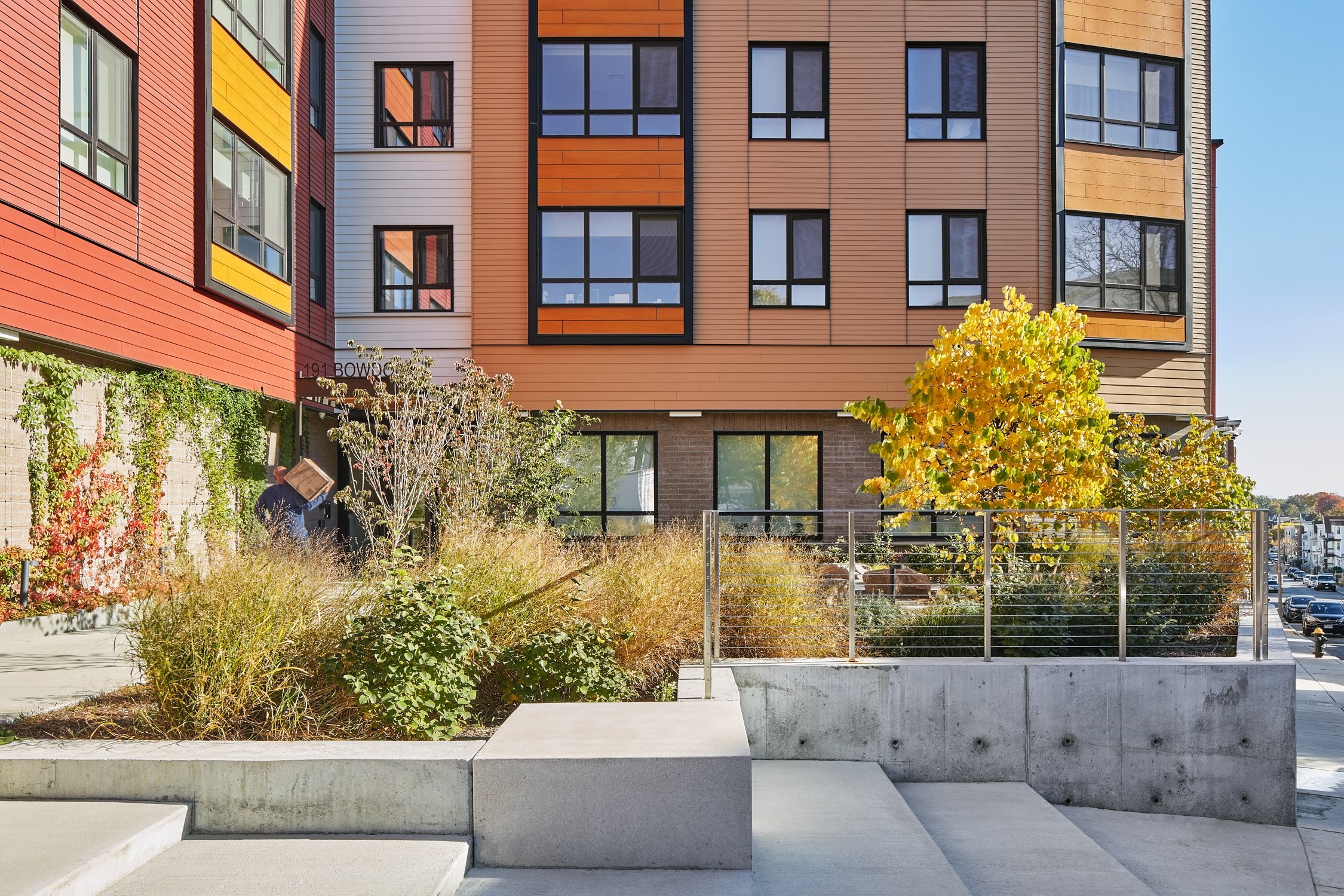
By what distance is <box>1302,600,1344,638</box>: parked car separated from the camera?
1577 inches

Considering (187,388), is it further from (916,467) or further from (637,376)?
(916,467)

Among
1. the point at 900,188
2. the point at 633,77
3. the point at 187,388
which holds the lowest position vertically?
the point at 187,388

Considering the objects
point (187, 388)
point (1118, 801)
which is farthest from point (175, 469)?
point (1118, 801)

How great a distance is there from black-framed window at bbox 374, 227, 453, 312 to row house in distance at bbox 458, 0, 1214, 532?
541mm

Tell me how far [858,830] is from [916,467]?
5024mm

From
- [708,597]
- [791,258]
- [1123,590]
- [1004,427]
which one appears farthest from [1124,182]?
[708,597]

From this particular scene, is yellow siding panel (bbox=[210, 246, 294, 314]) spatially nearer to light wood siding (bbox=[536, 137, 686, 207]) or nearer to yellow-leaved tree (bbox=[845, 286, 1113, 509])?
light wood siding (bbox=[536, 137, 686, 207])

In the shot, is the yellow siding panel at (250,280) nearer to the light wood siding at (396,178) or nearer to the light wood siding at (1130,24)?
the light wood siding at (396,178)

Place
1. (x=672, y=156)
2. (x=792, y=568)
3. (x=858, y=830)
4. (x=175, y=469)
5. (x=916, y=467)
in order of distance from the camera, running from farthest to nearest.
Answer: (x=672, y=156) → (x=175, y=469) → (x=916, y=467) → (x=792, y=568) → (x=858, y=830)

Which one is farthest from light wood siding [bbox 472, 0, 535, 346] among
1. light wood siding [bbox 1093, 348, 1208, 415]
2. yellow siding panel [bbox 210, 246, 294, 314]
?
light wood siding [bbox 1093, 348, 1208, 415]

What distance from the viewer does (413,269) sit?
720 inches

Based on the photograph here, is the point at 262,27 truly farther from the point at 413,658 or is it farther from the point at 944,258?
the point at 413,658

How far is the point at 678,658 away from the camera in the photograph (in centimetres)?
775

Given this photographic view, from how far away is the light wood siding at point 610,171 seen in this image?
17.9 metres
